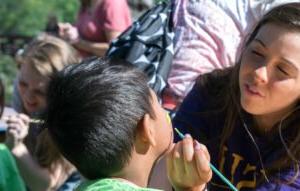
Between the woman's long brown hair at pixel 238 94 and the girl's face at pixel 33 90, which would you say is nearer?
the woman's long brown hair at pixel 238 94

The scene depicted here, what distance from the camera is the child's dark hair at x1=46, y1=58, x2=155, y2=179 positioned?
1812 mm

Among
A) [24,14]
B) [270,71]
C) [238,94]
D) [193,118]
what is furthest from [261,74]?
[24,14]

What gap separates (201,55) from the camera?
288 cm

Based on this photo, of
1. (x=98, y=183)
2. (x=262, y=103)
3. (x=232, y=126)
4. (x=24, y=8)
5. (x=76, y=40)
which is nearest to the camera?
(x=98, y=183)

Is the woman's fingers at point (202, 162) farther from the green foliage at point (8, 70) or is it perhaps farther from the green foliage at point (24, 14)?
the green foliage at point (24, 14)

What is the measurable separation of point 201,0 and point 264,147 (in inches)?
36.6

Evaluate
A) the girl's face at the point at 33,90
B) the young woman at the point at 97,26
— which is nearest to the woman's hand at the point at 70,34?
the young woman at the point at 97,26

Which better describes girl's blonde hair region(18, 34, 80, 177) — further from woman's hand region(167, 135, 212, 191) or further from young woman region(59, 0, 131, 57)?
woman's hand region(167, 135, 212, 191)

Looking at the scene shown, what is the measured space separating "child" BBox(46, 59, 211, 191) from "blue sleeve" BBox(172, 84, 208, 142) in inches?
15.9

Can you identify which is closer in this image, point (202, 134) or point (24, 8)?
point (202, 134)

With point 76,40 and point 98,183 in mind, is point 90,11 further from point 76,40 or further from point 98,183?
point 98,183

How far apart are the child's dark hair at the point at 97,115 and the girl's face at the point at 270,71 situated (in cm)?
33

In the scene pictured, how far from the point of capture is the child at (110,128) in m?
1.81

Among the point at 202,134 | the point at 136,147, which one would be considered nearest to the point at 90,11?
the point at 202,134
